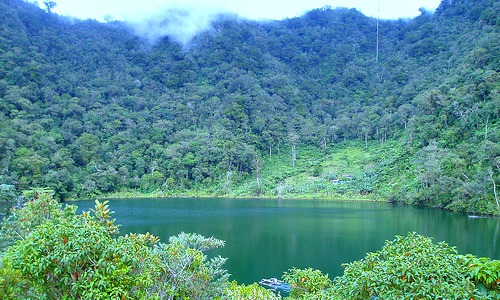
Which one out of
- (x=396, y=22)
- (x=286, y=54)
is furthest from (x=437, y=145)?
(x=396, y=22)

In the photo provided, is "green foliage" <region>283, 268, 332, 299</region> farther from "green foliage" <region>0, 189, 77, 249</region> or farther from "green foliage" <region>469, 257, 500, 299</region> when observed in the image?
"green foliage" <region>0, 189, 77, 249</region>

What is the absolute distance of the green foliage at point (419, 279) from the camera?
Result: 15.5 feet

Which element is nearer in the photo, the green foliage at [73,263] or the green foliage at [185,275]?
the green foliage at [73,263]

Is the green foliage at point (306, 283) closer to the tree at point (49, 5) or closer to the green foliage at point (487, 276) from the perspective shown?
the green foliage at point (487, 276)

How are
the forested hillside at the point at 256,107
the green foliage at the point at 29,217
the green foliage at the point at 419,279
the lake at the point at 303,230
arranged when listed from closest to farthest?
the green foliage at the point at 419,279 < the green foliage at the point at 29,217 < the lake at the point at 303,230 < the forested hillside at the point at 256,107

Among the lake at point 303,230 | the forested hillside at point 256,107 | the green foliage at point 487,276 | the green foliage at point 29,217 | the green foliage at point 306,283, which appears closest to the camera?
the green foliage at point 487,276

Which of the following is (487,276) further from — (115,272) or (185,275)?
(185,275)

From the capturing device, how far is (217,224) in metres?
33.2

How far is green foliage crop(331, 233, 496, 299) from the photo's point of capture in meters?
4.73

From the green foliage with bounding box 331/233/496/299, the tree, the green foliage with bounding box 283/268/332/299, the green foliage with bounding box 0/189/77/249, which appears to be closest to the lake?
the green foliage with bounding box 283/268/332/299

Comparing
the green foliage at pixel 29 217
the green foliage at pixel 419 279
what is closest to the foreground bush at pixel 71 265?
the green foliage at pixel 419 279

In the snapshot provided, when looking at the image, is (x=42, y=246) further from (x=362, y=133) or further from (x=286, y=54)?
(x=286, y=54)

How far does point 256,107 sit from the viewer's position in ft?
332

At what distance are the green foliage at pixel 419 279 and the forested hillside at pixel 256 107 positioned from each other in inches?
1240
